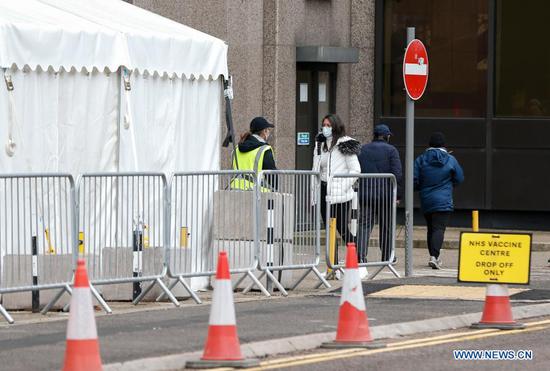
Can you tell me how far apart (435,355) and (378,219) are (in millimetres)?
6641

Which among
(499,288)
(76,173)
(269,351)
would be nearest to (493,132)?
(76,173)

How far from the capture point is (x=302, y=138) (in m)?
26.4

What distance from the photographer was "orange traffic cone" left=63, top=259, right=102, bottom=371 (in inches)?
377

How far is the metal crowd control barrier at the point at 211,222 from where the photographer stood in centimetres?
1552

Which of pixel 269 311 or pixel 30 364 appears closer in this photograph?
pixel 30 364

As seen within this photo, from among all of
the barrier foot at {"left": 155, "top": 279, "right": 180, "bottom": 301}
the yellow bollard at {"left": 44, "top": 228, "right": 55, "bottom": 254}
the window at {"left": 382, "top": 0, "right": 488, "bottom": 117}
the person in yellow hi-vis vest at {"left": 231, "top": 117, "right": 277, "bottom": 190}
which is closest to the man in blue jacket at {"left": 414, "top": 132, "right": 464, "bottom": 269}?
the person in yellow hi-vis vest at {"left": 231, "top": 117, "right": 277, "bottom": 190}

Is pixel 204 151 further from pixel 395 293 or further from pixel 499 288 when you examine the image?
pixel 499 288

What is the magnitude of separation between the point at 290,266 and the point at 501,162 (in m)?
10.1

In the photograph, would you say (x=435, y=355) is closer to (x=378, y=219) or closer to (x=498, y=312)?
(x=498, y=312)

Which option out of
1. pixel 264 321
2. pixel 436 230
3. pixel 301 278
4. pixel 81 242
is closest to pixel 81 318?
pixel 264 321

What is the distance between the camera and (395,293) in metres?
16.2

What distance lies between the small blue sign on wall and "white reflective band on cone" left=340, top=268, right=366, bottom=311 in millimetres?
14477

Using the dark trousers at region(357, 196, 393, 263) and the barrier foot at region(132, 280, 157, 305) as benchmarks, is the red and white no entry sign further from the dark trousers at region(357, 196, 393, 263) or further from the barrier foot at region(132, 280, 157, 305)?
the barrier foot at region(132, 280, 157, 305)

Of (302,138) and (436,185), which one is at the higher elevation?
(302,138)
